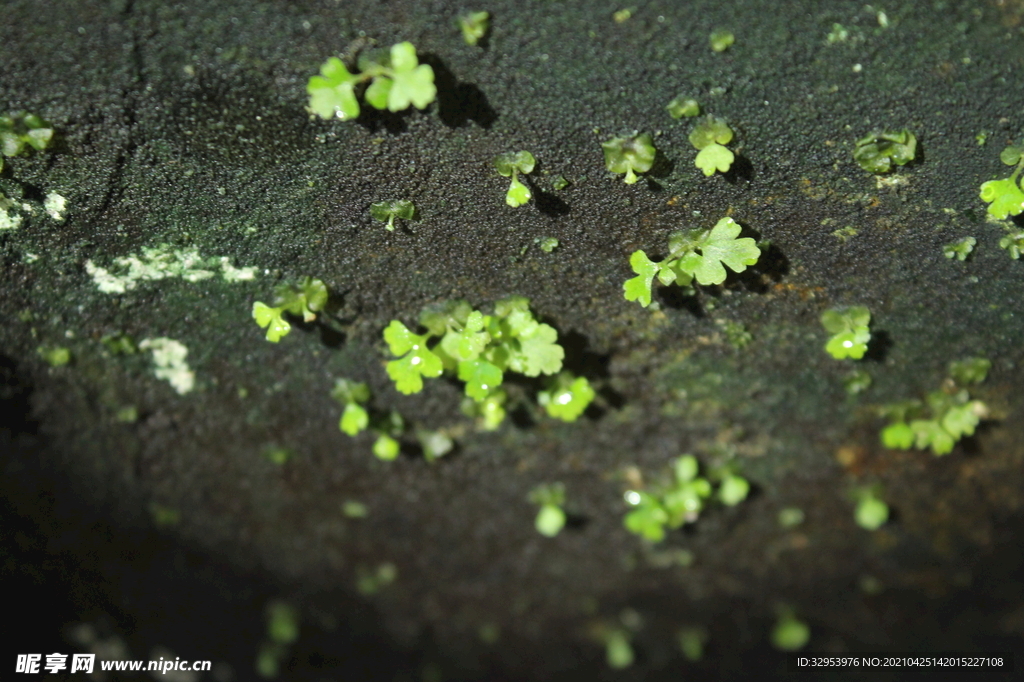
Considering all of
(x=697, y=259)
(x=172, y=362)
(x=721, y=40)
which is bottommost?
(x=172, y=362)

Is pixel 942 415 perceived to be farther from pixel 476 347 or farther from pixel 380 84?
pixel 380 84

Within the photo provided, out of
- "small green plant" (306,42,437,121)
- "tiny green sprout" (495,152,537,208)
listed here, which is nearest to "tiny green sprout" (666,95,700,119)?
"tiny green sprout" (495,152,537,208)

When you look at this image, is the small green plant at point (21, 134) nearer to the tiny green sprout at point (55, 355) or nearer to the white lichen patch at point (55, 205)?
the white lichen patch at point (55, 205)

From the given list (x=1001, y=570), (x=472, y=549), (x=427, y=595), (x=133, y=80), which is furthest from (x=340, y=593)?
(x=1001, y=570)

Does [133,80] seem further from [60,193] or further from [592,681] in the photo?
[592,681]

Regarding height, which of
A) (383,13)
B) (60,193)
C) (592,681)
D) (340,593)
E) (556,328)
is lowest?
(592,681)

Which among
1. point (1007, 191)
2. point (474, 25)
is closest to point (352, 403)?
point (474, 25)

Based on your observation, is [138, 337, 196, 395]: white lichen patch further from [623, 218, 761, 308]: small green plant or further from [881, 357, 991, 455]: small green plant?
[881, 357, 991, 455]: small green plant
